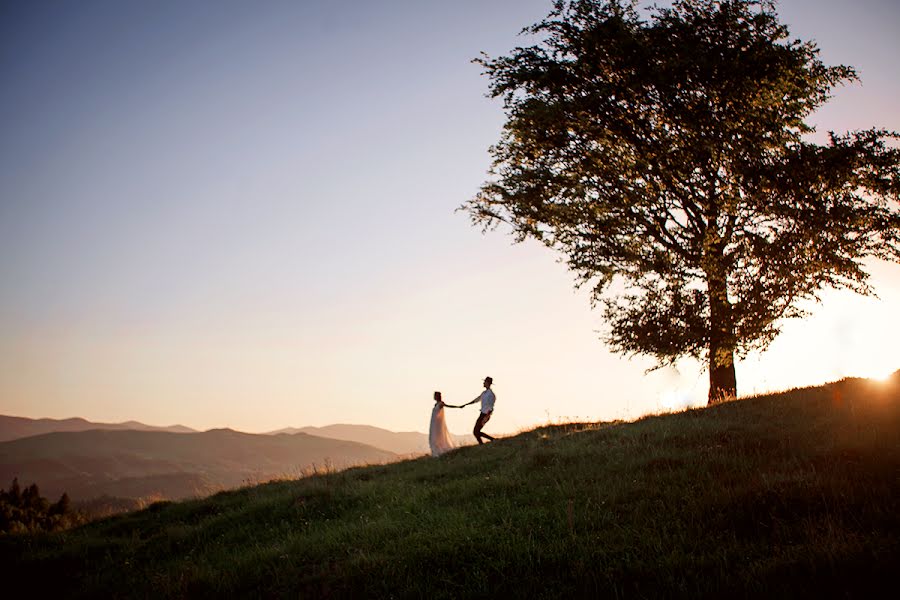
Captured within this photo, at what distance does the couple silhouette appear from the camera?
19469 millimetres

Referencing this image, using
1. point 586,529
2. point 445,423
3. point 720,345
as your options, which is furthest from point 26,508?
point 586,529

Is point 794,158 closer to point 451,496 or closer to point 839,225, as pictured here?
point 839,225

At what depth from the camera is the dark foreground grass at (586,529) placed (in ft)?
16.9

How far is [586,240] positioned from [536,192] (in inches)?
96.1

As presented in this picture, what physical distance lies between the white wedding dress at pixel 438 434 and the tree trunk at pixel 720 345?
29.9 feet

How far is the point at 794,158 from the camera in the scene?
16.1 m

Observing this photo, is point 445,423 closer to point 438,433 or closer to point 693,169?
point 438,433

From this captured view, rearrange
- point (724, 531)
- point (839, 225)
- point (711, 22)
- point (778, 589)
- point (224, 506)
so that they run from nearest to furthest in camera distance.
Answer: point (778, 589), point (724, 531), point (224, 506), point (839, 225), point (711, 22)

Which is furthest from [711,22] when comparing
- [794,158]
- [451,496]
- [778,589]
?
[778,589]

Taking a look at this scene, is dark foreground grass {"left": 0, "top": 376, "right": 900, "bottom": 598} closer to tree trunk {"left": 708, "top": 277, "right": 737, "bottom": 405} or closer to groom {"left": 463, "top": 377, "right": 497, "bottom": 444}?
tree trunk {"left": 708, "top": 277, "right": 737, "bottom": 405}

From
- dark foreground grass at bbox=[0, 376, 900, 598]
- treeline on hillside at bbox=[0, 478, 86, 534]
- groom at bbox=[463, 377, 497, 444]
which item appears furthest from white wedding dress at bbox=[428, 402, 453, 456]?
treeline on hillside at bbox=[0, 478, 86, 534]

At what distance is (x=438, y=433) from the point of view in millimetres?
19797

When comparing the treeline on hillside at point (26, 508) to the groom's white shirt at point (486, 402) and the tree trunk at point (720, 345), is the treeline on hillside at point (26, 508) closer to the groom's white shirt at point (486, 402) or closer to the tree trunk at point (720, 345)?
the groom's white shirt at point (486, 402)

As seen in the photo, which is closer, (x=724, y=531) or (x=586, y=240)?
(x=724, y=531)
